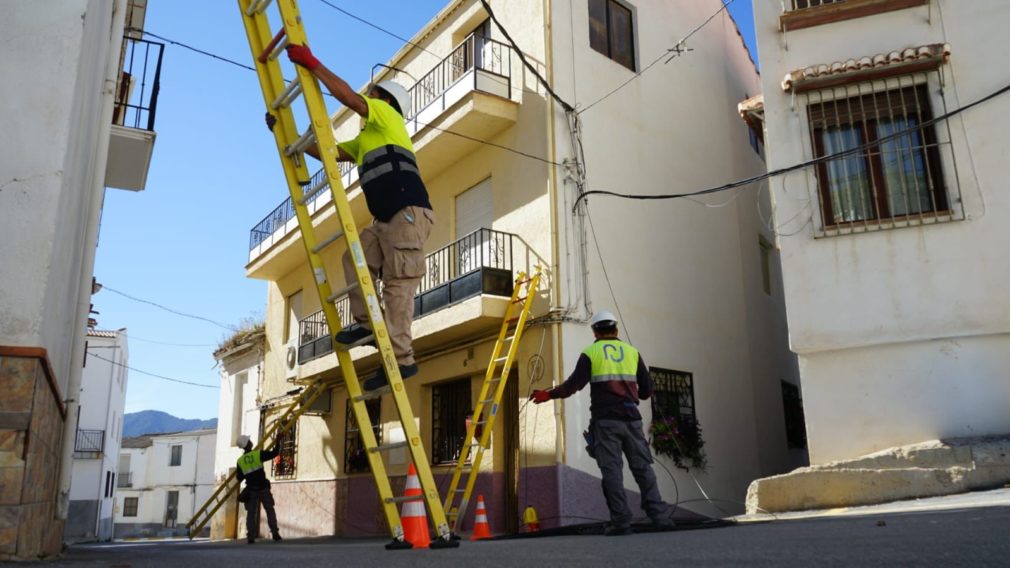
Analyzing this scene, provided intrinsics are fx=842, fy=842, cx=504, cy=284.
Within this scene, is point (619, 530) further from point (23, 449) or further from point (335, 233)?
point (23, 449)

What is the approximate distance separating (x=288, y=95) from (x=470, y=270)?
668 centimetres

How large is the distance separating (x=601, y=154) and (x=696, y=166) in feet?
8.22

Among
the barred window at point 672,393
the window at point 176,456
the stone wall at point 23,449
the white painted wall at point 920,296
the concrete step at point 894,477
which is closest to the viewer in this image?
the stone wall at point 23,449

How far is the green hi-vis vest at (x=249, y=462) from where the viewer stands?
13.9m

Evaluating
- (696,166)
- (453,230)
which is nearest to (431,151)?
(453,230)

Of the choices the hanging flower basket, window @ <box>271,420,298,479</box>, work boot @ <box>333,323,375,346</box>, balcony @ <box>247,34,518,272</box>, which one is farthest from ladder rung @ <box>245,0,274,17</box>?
window @ <box>271,420,298,479</box>

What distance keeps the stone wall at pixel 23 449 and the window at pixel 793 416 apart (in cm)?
1271

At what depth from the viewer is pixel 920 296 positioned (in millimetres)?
9625

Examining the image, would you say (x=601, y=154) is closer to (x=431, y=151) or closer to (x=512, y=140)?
(x=512, y=140)

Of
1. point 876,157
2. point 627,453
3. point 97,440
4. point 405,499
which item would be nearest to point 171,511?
point 97,440

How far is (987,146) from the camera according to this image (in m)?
9.64

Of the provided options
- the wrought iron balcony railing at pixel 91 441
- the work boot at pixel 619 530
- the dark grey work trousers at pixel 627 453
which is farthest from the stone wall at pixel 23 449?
the wrought iron balcony railing at pixel 91 441

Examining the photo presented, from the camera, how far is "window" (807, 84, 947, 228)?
9969mm

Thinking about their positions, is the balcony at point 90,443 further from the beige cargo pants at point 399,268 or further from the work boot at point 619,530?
the beige cargo pants at point 399,268
